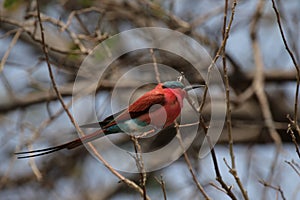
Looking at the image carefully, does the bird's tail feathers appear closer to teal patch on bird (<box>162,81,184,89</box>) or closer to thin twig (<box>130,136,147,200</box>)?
thin twig (<box>130,136,147,200</box>)

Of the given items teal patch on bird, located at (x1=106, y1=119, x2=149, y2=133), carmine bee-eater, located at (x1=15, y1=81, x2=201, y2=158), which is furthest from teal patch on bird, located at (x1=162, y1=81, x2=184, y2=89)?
teal patch on bird, located at (x1=106, y1=119, x2=149, y2=133)

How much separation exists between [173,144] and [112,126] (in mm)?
1734

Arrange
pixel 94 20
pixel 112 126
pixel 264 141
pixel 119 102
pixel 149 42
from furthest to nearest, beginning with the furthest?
pixel 264 141 → pixel 94 20 → pixel 149 42 → pixel 119 102 → pixel 112 126

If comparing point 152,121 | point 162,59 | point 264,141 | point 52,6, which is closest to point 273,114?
point 264,141

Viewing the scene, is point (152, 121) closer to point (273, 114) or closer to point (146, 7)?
point (146, 7)

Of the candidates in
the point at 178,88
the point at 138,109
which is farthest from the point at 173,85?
the point at 138,109

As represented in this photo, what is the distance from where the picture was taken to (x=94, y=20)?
4.63 metres

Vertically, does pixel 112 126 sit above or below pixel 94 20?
below

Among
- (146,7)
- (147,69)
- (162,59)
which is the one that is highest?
(146,7)

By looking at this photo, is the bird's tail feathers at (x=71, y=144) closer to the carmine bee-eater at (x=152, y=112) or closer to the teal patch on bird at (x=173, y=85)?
the carmine bee-eater at (x=152, y=112)

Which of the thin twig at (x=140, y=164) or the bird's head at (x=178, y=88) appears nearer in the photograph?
the thin twig at (x=140, y=164)

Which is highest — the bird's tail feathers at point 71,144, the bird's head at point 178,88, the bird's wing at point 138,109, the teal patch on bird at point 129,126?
the bird's head at point 178,88


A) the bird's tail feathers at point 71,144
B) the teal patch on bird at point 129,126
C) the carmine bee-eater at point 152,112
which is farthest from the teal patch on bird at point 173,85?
the bird's tail feathers at point 71,144

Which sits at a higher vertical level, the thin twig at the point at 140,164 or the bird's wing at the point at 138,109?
the bird's wing at the point at 138,109
